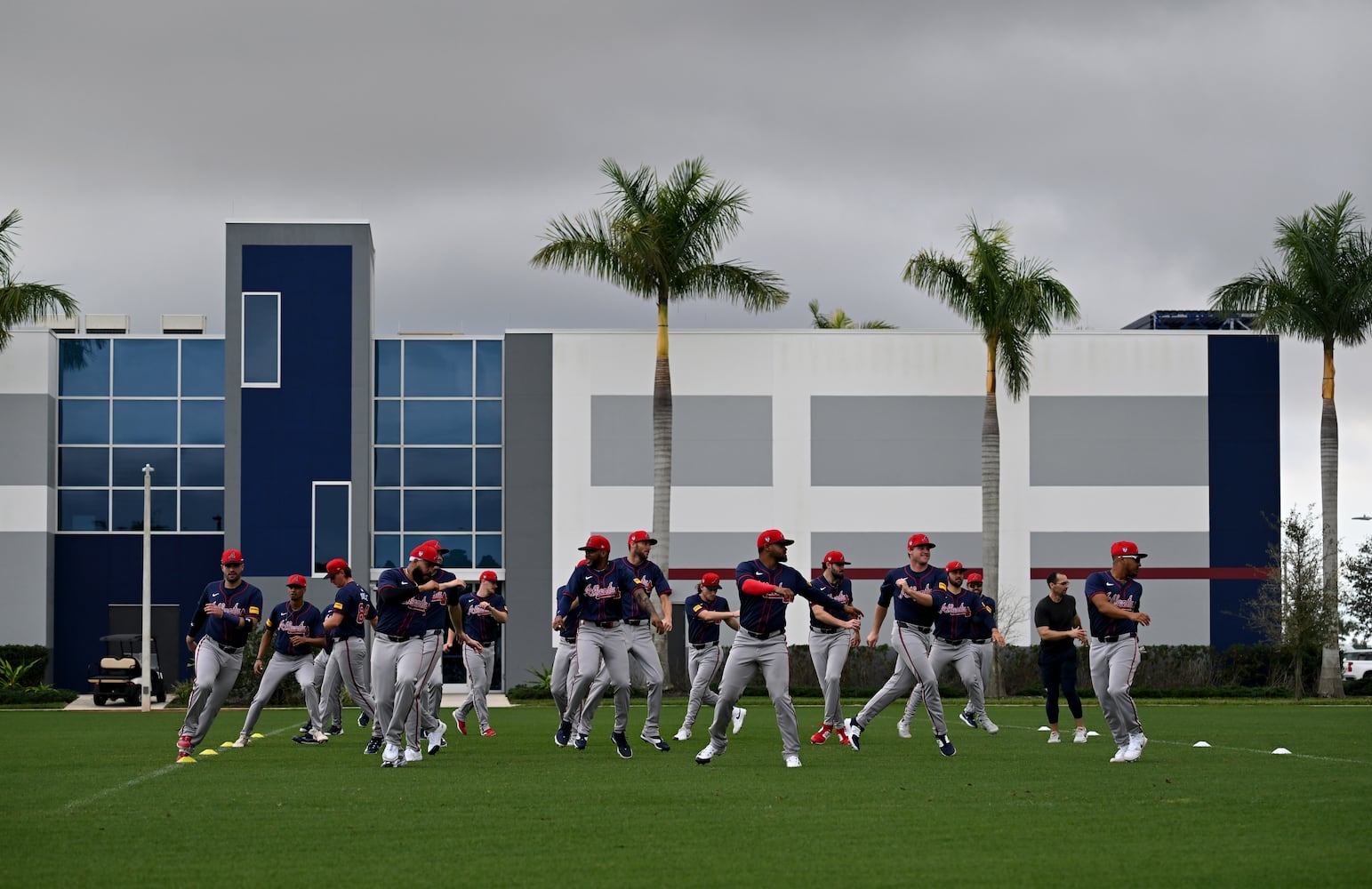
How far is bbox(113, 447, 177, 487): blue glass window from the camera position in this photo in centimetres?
4659

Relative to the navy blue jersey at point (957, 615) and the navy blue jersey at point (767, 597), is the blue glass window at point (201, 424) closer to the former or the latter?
the navy blue jersey at point (957, 615)

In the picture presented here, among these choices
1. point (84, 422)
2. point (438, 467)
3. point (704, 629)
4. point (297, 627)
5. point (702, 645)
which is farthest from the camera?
point (84, 422)

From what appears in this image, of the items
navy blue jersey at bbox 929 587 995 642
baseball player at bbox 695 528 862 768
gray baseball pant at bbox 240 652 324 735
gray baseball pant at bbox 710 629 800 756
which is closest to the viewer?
baseball player at bbox 695 528 862 768

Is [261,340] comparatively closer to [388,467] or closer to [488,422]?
[388,467]

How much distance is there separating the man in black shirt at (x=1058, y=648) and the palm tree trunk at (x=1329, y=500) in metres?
22.9

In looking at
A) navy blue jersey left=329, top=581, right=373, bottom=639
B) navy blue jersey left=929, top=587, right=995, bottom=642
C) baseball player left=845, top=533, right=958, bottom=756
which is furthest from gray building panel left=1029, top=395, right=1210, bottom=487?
navy blue jersey left=329, top=581, right=373, bottom=639

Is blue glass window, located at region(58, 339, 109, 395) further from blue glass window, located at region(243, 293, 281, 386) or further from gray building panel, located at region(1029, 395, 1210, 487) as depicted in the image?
gray building panel, located at region(1029, 395, 1210, 487)

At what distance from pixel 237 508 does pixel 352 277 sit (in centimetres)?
729

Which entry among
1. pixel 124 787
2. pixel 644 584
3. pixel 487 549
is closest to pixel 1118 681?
pixel 644 584

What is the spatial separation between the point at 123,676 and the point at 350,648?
21.1 meters

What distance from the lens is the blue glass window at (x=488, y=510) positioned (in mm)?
46656

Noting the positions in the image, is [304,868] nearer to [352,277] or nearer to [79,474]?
[352,277]

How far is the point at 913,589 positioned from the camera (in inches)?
757

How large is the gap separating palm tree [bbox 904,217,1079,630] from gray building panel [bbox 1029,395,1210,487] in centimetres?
559
